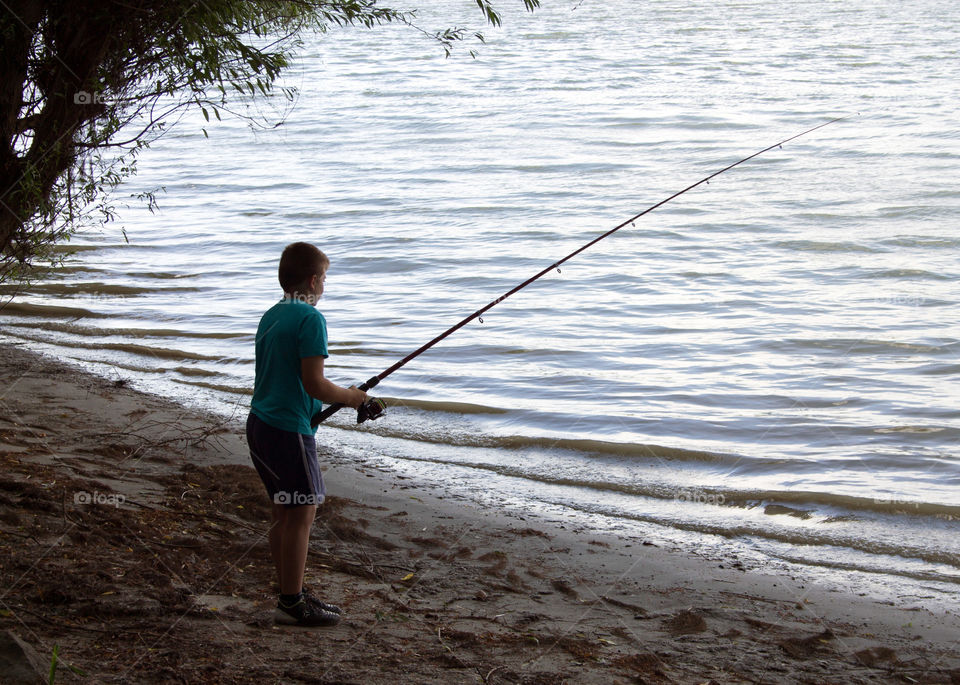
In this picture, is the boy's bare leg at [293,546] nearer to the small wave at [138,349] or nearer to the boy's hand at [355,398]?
the boy's hand at [355,398]

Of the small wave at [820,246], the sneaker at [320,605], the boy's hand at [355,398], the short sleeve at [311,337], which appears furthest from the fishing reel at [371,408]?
the small wave at [820,246]

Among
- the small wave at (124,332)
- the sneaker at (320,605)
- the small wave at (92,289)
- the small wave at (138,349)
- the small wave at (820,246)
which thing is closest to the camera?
the sneaker at (320,605)

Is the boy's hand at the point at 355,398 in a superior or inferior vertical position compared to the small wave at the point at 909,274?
inferior

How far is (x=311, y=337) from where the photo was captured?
319 cm

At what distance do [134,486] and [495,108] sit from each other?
18.6 meters

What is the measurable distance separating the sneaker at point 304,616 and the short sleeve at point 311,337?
2.79 ft

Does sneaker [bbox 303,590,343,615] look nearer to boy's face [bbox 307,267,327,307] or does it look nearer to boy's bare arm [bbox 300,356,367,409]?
boy's bare arm [bbox 300,356,367,409]

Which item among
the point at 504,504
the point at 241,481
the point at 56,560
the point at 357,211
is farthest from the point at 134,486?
the point at 357,211

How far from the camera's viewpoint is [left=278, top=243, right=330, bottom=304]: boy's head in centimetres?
332

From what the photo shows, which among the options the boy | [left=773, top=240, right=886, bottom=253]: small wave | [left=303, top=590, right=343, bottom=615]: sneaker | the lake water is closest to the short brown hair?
the boy

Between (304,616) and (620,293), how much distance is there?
6992 mm

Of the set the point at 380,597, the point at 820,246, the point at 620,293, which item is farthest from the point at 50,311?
the point at 820,246

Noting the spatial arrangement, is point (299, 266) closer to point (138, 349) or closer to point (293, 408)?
point (293, 408)

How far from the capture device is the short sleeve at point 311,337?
319cm
